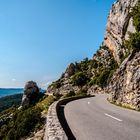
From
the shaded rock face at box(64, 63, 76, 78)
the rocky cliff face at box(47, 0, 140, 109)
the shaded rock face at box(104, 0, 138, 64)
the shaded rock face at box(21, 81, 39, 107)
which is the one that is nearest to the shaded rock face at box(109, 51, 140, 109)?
the rocky cliff face at box(47, 0, 140, 109)

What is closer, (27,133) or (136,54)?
(27,133)

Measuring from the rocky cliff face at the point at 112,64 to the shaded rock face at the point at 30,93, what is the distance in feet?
23.7

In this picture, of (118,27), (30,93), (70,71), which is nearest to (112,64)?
(118,27)

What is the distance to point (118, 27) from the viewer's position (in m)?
82.6

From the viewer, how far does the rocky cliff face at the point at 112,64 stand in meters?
29.2

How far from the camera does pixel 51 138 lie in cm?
812

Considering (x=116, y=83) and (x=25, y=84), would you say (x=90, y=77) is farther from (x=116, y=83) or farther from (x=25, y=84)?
(x=116, y=83)

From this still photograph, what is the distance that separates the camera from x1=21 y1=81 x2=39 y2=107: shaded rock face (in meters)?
86.4

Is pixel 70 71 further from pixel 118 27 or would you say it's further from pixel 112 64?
pixel 118 27

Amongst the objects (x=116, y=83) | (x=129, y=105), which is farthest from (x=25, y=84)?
(x=129, y=105)

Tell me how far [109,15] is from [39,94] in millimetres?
36331

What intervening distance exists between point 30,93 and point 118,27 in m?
32.9

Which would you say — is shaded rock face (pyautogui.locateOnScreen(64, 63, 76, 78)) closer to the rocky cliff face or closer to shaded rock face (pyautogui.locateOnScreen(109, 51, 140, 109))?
the rocky cliff face

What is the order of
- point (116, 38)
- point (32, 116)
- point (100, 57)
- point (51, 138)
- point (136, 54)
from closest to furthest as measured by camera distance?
point (51, 138), point (32, 116), point (136, 54), point (116, 38), point (100, 57)
